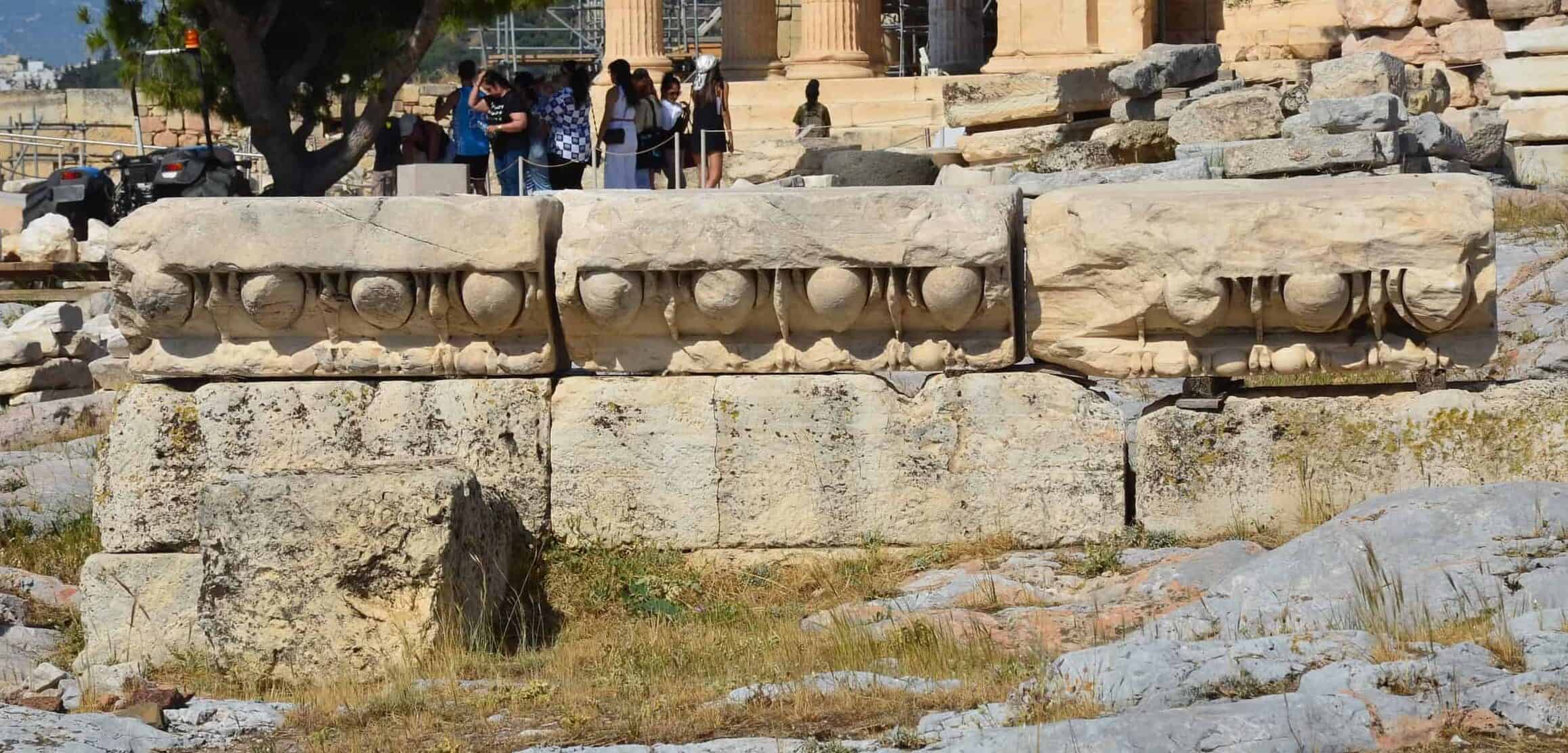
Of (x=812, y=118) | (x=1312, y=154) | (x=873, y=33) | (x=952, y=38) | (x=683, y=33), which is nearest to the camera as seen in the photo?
(x=1312, y=154)

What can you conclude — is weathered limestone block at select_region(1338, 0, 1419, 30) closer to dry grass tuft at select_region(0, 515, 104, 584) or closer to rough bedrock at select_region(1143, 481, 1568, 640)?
rough bedrock at select_region(1143, 481, 1568, 640)

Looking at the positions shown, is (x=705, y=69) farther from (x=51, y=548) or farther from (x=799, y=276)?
(x=799, y=276)

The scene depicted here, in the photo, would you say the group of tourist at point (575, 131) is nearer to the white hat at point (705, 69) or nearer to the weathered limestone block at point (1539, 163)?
the white hat at point (705, 69)

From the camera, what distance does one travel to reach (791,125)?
77.3 ft

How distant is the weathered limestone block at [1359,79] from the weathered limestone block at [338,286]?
1060 cm

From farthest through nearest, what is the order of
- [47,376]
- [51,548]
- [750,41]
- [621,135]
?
[750,41] → [47,376] → [621,135] → [51,548]

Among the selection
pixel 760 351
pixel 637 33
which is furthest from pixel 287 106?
pixel 760 351

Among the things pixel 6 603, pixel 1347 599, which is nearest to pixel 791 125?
pixel 6 603

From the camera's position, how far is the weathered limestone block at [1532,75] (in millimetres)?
16797

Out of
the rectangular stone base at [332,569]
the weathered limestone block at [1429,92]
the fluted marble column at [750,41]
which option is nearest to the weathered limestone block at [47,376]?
the rectangular stone base at [332,569]

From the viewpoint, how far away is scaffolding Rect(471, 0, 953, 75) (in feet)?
115

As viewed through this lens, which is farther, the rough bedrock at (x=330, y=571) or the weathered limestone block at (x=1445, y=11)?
the weathered limestone block at (x=1445, y=11)

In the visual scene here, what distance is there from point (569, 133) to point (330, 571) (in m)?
7.66

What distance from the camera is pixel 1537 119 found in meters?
16.8
